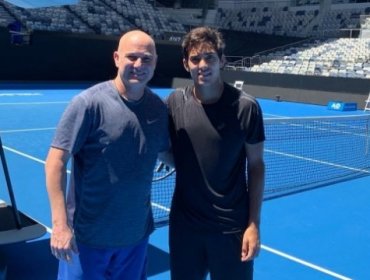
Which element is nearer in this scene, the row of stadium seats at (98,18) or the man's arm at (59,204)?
the man's arm at (59,204)

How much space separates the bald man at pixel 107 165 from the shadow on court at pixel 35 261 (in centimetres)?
195

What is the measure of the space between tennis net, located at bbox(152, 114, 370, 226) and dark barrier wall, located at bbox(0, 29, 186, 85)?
48.3 feet

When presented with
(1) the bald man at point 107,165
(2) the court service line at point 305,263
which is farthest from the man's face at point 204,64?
(2) the court service line at point 305,263

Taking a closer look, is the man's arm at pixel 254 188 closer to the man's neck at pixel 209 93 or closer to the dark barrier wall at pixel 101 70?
the man's neck at pixel 209 93

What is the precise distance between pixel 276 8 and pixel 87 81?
18.2 m

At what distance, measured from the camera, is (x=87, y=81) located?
27.3 meters

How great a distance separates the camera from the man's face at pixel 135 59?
247cm

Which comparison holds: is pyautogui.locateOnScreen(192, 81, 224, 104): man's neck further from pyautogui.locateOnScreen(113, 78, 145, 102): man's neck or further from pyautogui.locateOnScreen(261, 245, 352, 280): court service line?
pyautogui.locateOnScreen(261, 245, 352, 280): court service line

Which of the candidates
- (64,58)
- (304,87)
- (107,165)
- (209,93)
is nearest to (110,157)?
(107,165)

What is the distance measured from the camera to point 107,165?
243cm

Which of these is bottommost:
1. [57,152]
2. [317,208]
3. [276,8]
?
[317,208]

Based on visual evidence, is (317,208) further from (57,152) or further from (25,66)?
(25,66)

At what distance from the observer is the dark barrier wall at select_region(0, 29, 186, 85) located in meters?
24.6

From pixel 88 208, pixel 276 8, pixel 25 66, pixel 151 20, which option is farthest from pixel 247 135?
pixel 276 8
